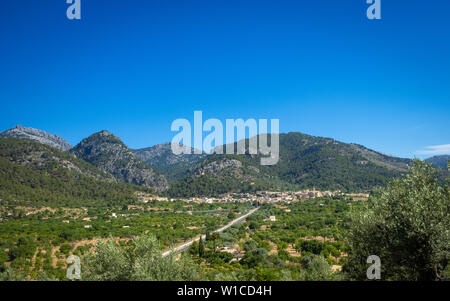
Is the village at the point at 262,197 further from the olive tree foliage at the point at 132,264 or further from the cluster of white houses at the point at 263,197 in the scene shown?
the olive tree foliage at the point at 132,264

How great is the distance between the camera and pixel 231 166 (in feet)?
571

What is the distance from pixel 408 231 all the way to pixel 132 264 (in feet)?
40.8

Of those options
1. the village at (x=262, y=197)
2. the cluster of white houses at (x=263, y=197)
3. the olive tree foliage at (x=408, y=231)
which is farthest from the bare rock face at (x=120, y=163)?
the olive tree foliage at (x=408, y=231)

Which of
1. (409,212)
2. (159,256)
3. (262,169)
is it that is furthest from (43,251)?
(262,169)

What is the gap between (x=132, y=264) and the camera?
14.1 m

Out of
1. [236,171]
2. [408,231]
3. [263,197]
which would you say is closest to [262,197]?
[263,197]

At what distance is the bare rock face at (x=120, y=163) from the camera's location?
173 metres

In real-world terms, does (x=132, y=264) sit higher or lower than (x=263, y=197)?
higher

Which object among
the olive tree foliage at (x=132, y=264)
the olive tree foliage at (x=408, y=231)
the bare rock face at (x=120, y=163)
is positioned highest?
the bare rock face at (x=120, y=163)

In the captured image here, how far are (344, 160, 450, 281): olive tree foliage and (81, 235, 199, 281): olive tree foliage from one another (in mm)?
8894

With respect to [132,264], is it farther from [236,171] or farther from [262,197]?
[236,171]

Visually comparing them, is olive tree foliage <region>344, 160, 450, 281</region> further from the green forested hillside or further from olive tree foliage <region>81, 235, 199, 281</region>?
the green forested hillside

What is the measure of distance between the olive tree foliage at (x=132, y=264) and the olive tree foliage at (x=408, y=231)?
29.2 ft
